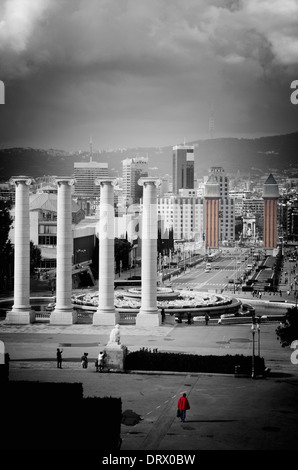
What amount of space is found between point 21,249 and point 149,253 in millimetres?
10629

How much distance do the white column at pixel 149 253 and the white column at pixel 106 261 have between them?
255 cm

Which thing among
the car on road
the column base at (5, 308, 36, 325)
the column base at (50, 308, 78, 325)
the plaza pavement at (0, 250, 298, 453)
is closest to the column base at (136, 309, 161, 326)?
the plaza pavement at (0, 250, 298, 453)

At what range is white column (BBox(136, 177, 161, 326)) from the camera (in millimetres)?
61281

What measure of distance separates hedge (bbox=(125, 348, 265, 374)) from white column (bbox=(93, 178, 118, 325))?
681 inches

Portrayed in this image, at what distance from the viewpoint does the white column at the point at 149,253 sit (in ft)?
201

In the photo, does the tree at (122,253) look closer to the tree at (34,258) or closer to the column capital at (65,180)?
the tree at (34,258)

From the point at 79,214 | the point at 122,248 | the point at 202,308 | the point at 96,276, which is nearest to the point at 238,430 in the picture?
the point at 202,308

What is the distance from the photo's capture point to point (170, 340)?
185 ft

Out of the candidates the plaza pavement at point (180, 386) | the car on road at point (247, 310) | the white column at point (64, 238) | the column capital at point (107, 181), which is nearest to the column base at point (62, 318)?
the white column at point (64, 238)

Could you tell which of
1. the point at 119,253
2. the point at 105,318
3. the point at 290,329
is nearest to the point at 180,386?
the point at 290,329

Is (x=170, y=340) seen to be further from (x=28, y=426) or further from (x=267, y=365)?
(x=28, y=426)

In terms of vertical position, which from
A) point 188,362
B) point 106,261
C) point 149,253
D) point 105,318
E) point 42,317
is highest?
point 149,253

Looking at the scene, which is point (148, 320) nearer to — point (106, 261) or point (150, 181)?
point (106, 261)

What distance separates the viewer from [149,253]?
6153cm
